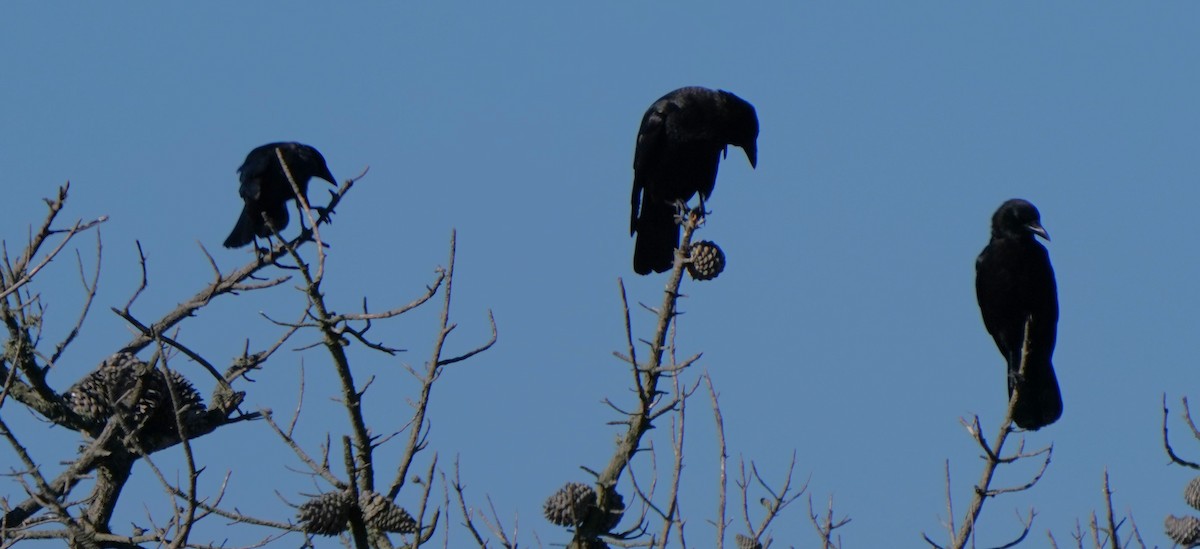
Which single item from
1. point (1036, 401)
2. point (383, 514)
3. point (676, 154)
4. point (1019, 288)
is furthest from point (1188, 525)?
point (676, 154)

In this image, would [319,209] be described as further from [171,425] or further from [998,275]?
[998,275]

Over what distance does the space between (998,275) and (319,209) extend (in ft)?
9.86

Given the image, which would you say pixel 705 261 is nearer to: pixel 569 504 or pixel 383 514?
pixel 569 504

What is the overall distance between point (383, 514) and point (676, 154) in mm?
4511

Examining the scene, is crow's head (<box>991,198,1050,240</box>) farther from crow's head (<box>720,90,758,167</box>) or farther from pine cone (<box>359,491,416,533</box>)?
pine cone (<box>359,491,416,533</box>)

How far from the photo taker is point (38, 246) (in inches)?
178

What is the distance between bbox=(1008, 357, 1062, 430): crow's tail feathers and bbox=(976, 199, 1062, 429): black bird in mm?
37

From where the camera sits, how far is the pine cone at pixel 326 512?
318 centimetres

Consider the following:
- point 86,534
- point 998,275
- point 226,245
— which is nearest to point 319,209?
point 226,245

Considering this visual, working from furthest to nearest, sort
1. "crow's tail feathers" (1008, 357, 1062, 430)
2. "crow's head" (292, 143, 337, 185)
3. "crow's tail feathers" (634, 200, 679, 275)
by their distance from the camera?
"crow's head" (292, 143, 337, 185) < "crow's tail feathers" (634, 200, 679, 275) < "crow's tail feathers" (1008, 357, 1062, 430)

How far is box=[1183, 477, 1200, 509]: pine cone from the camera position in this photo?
426cm

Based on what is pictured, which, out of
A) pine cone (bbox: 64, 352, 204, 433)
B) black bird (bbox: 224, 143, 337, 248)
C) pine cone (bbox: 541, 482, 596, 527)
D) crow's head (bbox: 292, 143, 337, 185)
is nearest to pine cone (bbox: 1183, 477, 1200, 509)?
pine cone (bbox: 541, 482, 596, 527)

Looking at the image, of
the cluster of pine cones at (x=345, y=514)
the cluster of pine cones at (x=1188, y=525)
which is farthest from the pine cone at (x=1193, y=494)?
the cluster of pine cones at (x=345, y=514)

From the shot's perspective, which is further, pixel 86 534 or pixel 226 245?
pixel 226 245
